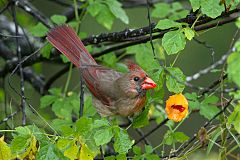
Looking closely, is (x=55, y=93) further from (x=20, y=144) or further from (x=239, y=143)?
(x=239, y=143)

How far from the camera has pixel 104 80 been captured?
4.40 m

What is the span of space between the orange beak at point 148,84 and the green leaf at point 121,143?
0.37 metres

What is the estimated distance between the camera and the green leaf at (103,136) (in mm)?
2967

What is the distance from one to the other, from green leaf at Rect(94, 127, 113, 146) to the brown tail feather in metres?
1.16

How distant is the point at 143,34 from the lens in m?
3.75

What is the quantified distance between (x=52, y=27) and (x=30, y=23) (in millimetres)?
1421

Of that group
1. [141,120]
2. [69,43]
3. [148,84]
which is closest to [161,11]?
[69,43]

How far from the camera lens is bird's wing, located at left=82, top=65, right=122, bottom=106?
14.2 ft

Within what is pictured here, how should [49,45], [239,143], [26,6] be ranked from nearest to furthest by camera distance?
[239,143] < [49,45] < [26,6]

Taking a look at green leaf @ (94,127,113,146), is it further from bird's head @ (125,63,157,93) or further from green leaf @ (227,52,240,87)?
green leaf @ (227,52,240,87)

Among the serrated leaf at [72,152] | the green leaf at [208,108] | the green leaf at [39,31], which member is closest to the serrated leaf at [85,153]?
the serrated leaf at [72,152]

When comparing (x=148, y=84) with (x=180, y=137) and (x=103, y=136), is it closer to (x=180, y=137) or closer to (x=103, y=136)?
(x=180, y=137)

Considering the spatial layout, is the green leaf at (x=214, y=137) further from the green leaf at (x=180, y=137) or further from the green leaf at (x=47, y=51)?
the green leaf at (x=47, y=51)

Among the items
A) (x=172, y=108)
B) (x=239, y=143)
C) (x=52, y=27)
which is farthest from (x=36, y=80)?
(x=239, y=143)
